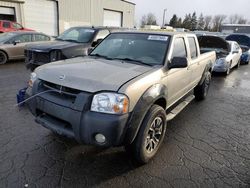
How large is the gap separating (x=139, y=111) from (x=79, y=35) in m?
6.51

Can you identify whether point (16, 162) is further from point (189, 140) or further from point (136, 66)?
point (189, 140)

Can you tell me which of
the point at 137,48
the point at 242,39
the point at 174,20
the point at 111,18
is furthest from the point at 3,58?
the point at 174,20

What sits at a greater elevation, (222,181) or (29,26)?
(29,26)

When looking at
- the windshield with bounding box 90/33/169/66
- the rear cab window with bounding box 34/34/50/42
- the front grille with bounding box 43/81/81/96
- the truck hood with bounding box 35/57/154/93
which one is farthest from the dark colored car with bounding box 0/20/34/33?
the front grille with bounding box 43/81/81/96

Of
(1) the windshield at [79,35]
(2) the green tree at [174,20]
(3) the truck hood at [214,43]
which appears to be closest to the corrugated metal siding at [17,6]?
(1) the windshield at [79,35]

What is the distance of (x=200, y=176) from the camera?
2949mm

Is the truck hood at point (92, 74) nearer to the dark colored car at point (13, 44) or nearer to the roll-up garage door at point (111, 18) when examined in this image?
the dark colored car at point (13, 44)

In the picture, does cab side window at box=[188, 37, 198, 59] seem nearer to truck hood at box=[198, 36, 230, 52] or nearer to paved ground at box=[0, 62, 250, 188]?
paved ground at box=[0, 62, 250, 188]

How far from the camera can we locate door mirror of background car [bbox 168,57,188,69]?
11.1 feet

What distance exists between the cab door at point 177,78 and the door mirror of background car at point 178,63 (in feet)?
0.37

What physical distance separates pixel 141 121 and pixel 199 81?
335 cm

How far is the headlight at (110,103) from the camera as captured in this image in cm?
251

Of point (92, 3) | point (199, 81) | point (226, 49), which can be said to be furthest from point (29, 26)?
point (199, 81)

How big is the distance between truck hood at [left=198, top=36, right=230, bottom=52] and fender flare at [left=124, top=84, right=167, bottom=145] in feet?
28.0
